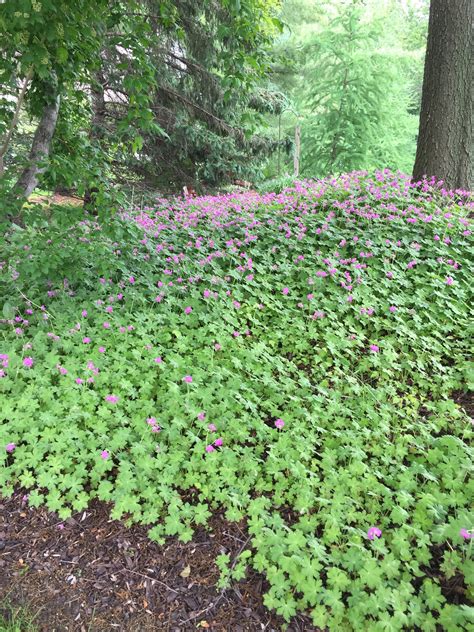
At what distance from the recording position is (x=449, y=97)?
5.02 m

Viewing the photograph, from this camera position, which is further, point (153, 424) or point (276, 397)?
point (276, 397)

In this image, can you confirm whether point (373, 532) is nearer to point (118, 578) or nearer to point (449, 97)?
point (118, 578)

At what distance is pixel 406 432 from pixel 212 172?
7755mm

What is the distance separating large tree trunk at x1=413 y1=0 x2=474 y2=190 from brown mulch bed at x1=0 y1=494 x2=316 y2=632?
5.15 metres

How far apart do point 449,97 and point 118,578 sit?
5954 mm

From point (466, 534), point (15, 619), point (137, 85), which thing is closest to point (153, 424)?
point (15, 619)

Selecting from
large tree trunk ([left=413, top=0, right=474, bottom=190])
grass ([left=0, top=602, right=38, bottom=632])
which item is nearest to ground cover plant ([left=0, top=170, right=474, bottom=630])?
grass ([left=0, top=602, right=38, bottom=632])

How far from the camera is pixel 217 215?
5.39 metres

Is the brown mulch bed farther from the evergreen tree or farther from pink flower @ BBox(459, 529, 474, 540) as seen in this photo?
the evergreen tree

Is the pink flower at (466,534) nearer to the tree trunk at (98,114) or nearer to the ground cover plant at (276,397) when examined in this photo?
the ground cover plant at (276,397)

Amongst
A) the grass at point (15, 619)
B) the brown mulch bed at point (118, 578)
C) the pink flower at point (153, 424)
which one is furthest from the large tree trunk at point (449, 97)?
the grass at point (15, 619)

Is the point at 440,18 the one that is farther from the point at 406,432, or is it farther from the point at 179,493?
the point at 179,493

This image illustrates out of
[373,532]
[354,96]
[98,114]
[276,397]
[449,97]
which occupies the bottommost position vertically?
[373,532]

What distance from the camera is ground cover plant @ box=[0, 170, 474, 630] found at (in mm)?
1896
